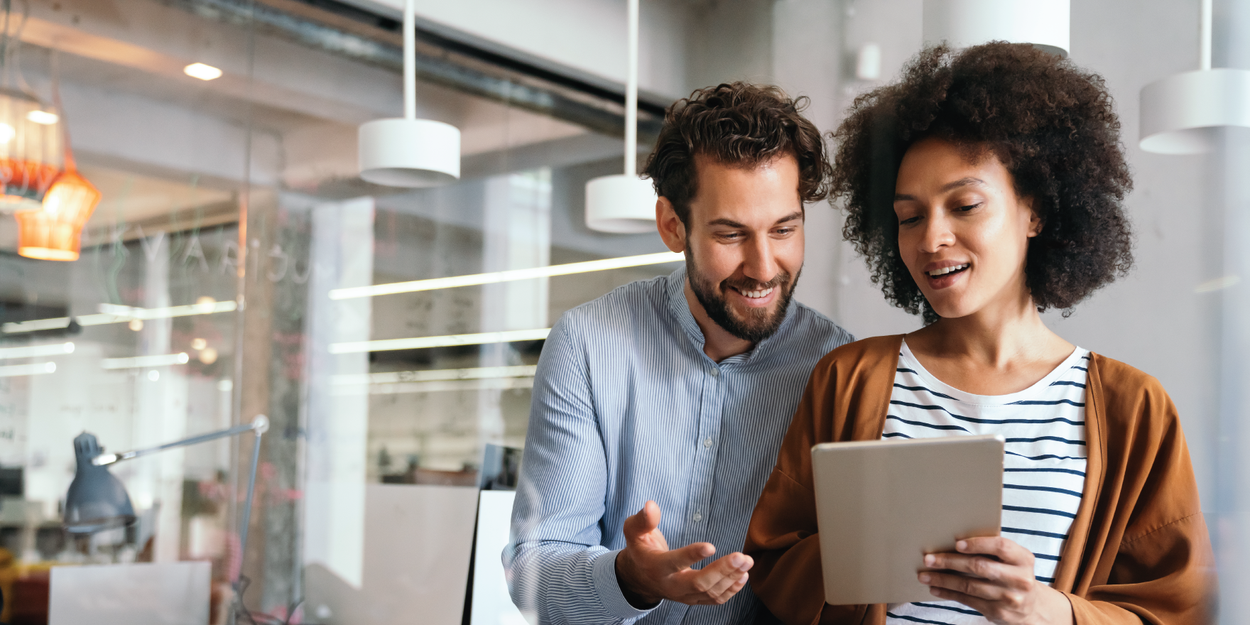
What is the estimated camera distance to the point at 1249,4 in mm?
1021

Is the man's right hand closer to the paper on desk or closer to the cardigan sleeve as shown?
the cardigan sleeve

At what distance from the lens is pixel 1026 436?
1.13m

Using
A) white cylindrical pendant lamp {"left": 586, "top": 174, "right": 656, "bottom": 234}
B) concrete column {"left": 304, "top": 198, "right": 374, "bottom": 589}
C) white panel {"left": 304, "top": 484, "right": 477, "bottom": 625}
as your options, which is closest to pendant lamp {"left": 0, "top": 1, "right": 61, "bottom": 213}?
concrete column {"left": 304, "top": 198, "right": 374, "bottom": 589}

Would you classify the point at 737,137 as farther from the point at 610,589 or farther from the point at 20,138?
the point at 20,138

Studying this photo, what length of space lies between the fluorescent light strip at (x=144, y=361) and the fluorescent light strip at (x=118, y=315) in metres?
0.11

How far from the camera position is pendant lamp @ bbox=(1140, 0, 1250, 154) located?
103 cm

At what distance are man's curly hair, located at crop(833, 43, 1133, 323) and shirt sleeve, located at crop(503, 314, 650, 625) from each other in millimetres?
546

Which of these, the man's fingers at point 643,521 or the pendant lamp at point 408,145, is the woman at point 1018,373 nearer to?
the man's fingers at point 643,521

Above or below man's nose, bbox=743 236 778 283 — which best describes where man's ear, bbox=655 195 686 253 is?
above

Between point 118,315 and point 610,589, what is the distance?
2.19 m

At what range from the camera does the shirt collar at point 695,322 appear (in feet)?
4.76

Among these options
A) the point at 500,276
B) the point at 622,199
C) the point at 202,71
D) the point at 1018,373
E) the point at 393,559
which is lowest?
the point at 393,559

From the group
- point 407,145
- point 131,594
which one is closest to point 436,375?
point 131,594

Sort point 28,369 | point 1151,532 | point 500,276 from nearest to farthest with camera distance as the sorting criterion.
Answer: point 1151,532 < point 28,369 < point 500,276
